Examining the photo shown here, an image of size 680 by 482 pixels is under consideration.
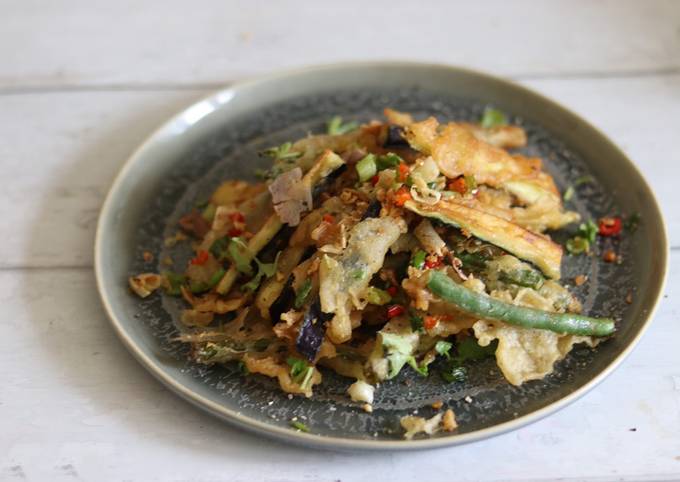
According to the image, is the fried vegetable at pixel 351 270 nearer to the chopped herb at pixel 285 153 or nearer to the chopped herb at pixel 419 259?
the chopped herb at pixel 419 259

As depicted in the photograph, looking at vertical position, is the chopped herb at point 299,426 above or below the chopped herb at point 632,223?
below

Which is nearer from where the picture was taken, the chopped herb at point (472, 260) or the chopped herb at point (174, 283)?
the chopped herb at point (472, 260)

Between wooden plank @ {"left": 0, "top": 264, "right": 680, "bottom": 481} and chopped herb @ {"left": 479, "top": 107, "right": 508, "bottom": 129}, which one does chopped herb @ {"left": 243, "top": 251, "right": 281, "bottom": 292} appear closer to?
wooden plank @ {"left": 0, "top": 264, "right": 680, "bottom": 481}

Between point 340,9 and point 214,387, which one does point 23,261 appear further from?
point 340,9

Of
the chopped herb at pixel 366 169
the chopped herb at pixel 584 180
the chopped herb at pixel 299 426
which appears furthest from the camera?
the chopped herb at pixel 584 180

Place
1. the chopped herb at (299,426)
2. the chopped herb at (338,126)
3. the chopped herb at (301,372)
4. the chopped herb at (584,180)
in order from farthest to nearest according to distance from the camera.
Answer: the chopped herb at (338,126)
the chopped herb at (584,180)
the chopped herb at (301,372)
the chopped herb at (299,426)

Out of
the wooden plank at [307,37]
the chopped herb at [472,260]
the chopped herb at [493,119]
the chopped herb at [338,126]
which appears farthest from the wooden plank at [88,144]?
the chopped herb at [472,260]

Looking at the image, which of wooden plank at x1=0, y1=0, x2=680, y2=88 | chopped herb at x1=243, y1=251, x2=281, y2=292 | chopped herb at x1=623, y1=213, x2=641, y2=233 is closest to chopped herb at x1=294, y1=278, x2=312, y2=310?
chopped herb at x1=243, y1=251, x2=281, y2=292
